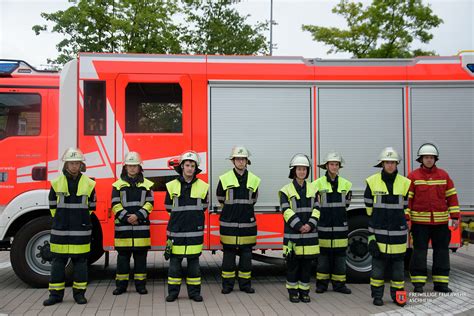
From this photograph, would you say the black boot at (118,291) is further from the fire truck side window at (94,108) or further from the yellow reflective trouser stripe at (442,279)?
the yellow reflective trouser stripe at (442,279)

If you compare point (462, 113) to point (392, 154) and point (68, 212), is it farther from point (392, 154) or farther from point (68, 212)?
point (68, 212)

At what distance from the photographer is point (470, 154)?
7.15m

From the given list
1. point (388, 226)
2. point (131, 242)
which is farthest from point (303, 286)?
point (131, 242)

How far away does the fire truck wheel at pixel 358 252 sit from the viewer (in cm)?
704

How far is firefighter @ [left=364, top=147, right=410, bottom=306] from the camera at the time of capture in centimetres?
604

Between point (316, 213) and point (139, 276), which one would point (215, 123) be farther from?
point (139, 276)

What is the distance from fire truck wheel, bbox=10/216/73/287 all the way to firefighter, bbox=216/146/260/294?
2275mm

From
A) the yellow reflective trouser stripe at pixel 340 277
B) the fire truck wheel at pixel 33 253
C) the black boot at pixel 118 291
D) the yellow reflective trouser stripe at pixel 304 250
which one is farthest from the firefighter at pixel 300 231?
the fire truck wheel at pixel 33 253

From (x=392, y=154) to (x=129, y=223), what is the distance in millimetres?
3513

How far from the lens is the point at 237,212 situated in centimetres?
641

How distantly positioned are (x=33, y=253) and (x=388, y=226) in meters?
4.83

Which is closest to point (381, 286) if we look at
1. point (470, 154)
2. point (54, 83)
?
point (470, 154)

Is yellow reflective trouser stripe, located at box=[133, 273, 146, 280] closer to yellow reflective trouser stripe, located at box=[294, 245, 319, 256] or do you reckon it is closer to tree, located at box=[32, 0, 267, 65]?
yellow reflective trouser stripe, located at box=[294, 245, 319, 256]

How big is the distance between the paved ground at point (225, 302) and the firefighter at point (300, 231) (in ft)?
0.84
